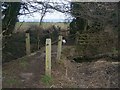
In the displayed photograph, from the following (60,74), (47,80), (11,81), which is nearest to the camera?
(11,81)

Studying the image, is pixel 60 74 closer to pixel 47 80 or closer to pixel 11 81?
pixel 47 80

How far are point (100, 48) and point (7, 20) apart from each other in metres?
4.09

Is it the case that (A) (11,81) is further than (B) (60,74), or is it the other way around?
(B) (60,74)

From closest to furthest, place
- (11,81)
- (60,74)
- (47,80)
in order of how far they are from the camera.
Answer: (11,81) < (47,80) < (60,74)

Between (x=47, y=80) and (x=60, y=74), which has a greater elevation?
(x=47, y=80)

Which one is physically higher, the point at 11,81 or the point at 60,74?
the point at 11,81

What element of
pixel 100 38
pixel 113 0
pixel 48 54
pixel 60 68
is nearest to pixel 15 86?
pixel 48 54

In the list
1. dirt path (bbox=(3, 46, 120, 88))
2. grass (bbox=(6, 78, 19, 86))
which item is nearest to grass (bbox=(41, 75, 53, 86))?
dirt path (bbox=(3, 46, 120, 88))

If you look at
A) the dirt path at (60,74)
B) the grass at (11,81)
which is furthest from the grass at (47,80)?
the grass at (11,81)

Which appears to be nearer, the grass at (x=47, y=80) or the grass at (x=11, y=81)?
the grass at (x=11, y=81)

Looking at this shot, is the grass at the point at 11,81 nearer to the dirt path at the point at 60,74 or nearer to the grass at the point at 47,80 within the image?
the dirt path at the point at 60,74

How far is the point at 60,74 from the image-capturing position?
6.68 metres

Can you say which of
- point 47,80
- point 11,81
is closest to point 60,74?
point 47,80

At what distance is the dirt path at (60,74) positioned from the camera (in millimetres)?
5877
